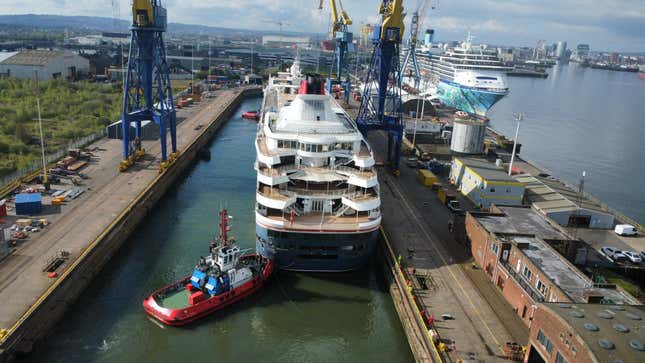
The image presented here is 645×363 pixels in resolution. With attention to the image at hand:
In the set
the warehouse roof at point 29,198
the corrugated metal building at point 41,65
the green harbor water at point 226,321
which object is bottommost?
the green harbor water at point 226,321

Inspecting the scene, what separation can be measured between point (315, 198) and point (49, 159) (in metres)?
30.3

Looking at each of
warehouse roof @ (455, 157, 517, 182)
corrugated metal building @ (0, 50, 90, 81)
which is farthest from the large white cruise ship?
corrugated metal building @ (0, 50, 90, 81)

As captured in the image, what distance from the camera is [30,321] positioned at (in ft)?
70.0

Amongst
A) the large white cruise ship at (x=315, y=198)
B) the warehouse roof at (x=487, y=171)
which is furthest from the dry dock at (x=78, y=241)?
the warehouse roof at (x=487, y=171)

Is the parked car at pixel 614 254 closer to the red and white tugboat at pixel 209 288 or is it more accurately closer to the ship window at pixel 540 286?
the ship window at pixel 540 286

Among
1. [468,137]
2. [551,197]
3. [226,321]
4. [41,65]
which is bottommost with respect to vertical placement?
[226,321]

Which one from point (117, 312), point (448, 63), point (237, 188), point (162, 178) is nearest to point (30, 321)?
point (117, 312)

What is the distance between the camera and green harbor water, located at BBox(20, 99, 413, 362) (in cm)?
2288

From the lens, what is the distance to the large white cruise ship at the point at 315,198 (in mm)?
27922

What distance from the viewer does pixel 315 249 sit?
28.4 metres

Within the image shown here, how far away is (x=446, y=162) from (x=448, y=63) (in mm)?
59742

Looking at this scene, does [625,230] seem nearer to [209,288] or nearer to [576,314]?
[576,314]

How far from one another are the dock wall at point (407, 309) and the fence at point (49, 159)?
3035 cm

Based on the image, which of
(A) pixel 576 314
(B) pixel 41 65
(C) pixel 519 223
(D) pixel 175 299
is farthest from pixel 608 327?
(B) pixel 41 65
